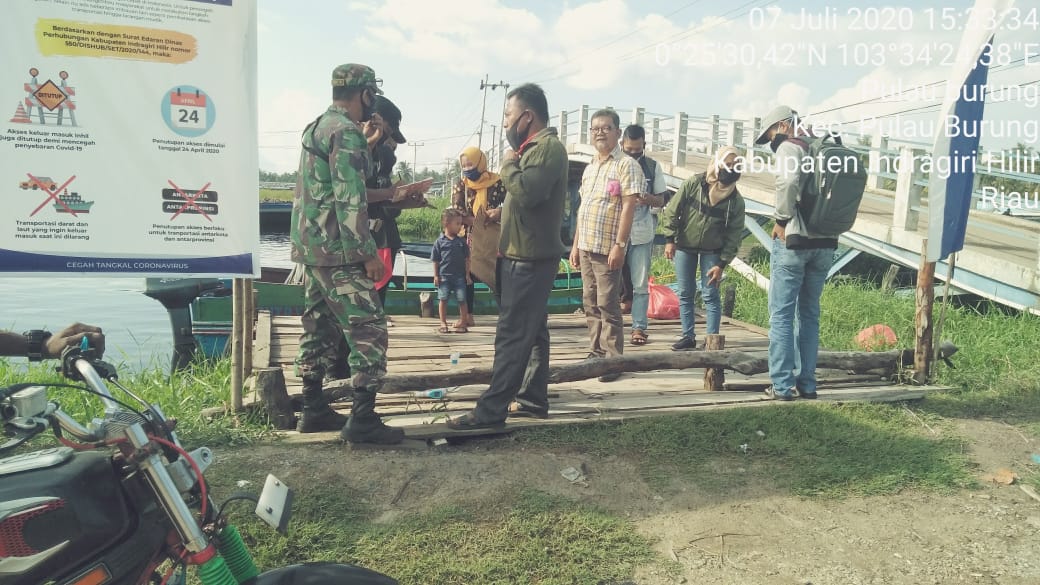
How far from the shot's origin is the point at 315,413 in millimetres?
4328

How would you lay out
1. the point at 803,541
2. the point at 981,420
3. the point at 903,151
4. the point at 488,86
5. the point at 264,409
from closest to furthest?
the point at 803,541, the point at 264,409, the point at 981,420, the point at 903,151, the point at 488,86

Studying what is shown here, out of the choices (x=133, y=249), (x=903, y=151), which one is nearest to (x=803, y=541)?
(x=133, y=249)

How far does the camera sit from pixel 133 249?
154 inches

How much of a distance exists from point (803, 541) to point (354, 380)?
8.01 feet

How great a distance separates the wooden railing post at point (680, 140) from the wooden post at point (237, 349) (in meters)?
14.9

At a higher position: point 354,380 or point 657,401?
point 354,380

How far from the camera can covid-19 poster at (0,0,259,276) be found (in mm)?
3648

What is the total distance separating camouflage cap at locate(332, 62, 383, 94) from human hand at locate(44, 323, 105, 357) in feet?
7.32

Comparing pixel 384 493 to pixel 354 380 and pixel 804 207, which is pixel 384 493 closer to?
pixel 354 380

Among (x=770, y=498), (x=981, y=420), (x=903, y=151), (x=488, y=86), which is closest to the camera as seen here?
(x=770, y=498)

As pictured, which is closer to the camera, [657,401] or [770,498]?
[770,498]

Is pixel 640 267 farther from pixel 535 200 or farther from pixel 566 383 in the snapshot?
pixel 535 200

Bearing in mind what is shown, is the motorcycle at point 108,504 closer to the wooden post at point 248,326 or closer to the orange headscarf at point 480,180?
the wooden post at point 248,326

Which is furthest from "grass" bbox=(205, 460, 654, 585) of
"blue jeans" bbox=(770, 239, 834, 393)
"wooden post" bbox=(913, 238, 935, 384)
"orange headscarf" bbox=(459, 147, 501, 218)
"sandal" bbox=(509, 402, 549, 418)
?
"wooden post" bbox=(913, 238, 935, 384)
